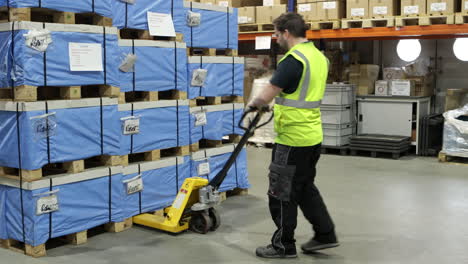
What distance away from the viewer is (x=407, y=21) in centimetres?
950

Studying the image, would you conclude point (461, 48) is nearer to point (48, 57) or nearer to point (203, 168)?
point (203, 168)

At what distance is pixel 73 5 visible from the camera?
16.5 feet

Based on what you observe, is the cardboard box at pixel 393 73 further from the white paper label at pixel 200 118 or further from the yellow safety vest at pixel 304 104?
the yellow safety vest at pixel 304 104

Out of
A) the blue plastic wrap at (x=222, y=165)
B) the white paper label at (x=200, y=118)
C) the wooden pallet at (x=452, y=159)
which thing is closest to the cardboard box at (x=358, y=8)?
the wooden pallet at (x=452, y=159)

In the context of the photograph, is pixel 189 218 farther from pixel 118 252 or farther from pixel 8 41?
pixel 8 41

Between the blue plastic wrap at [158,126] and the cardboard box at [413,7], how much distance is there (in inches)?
191

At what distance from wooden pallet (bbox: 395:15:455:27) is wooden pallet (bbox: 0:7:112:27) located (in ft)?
18.6

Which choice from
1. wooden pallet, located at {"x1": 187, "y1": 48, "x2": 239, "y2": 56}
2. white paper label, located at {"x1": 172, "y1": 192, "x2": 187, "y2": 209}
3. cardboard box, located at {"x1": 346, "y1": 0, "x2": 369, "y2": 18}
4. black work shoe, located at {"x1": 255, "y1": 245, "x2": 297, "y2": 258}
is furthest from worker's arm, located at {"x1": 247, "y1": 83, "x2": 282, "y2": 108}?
cardboard box, located at {"x1": 346, "y1": 0, "x2": 369, "y2": 18}

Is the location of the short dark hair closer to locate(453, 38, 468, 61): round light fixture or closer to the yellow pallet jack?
the yellow pallet jack

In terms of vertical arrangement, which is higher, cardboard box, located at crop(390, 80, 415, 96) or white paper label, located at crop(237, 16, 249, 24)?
white paper label, located at crop(237, 16, 249, 24)

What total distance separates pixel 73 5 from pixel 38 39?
517 mm

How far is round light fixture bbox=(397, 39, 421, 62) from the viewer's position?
11.3 m

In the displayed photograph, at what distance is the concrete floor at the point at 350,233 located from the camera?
192 inches

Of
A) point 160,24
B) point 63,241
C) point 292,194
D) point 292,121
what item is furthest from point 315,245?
point 160,24
